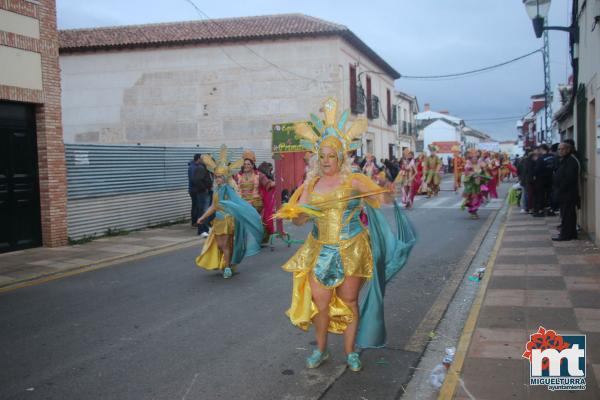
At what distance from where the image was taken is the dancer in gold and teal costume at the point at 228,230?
8.15 metres

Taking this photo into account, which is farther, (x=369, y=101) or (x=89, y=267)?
(x=369, y=101)

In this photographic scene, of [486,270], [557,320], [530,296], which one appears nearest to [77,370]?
[557,320]

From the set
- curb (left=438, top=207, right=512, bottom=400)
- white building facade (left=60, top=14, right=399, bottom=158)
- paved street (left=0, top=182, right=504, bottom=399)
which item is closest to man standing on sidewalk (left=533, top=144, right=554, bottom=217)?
paved street (left=0, top=182, right=504, bottom=399)

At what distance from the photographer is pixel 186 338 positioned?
5.40 metres

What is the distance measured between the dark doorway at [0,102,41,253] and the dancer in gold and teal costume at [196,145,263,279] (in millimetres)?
4817

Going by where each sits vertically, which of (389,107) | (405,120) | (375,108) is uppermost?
(389,107)

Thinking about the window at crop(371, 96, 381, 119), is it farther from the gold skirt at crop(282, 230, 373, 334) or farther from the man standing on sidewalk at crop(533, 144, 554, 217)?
the gold skirt at crop(282, 230, 373, 334)

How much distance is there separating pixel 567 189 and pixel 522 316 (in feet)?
18.1

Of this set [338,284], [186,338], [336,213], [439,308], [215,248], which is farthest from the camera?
[215,248]

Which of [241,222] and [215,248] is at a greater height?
[241,222]

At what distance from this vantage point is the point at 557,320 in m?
5.53

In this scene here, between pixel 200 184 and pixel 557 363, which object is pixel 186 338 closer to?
pixel 557 363

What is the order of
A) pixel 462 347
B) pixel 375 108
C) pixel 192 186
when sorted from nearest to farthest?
1. pixel 462 347
2. pixel 192 186
3. pixel 375 108

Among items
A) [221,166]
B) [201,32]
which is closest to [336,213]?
[221,166]
